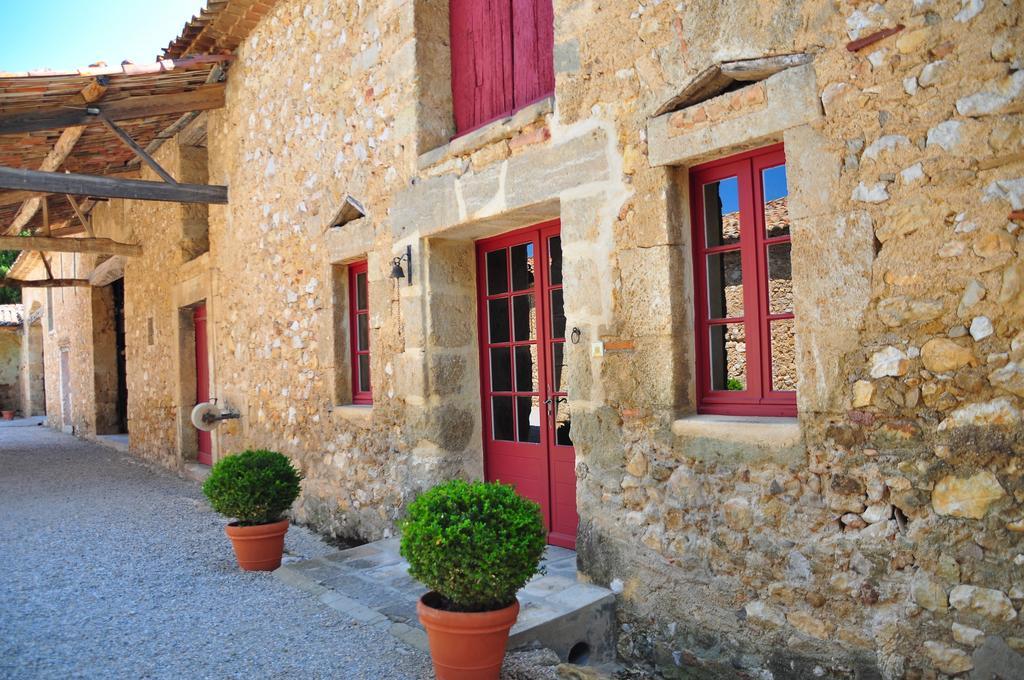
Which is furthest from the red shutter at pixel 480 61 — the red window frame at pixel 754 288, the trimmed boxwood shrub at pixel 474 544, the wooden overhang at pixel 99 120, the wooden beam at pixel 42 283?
the wooden beam at pixel 42 283

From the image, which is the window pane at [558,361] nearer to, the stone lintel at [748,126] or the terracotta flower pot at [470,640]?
the stone lintel at [748,126]

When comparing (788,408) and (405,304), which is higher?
(405,304)

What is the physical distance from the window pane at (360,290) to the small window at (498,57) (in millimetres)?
1476

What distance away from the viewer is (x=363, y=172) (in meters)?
→ 5.23

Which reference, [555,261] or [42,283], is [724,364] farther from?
[42,283]

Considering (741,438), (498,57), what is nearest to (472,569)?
(741,438)

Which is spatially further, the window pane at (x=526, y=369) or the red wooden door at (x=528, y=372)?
the window pane at (x=526, y=369)

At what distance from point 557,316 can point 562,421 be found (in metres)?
0.59

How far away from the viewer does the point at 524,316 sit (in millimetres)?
4512

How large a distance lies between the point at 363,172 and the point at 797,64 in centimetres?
321

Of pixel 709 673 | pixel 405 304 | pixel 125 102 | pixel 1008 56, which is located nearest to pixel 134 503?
pixel 125 102

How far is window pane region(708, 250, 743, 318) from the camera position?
3.31 meters

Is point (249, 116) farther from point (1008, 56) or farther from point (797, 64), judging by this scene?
point (1008, 56)

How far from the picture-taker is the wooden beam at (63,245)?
9531 millimetres
